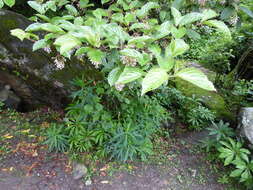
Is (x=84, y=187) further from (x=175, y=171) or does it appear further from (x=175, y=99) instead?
(x=175, y=99)

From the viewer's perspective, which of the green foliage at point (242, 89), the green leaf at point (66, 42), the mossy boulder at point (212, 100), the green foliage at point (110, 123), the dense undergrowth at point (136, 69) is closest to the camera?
the green leaf at point (66, 42)

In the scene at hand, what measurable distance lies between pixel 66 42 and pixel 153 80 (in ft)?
1.38

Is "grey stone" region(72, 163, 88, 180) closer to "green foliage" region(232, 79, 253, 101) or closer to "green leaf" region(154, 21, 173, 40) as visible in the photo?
"green leaf" region(154, 21, 173, 40)

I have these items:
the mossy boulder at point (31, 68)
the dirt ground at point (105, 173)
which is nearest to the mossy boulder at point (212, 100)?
the dirt ground at point (105, 173)

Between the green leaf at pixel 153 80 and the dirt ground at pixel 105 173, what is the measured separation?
2048mm

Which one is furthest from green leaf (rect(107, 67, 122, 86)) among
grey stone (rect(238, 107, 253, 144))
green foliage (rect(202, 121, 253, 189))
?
grey stone (rect(238, 107, 253, 144))

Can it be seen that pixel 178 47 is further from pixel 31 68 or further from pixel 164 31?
pixel 31 68

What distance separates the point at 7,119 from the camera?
3.29 metres

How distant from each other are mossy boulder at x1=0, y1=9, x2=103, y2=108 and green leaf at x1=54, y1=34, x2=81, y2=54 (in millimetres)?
2030

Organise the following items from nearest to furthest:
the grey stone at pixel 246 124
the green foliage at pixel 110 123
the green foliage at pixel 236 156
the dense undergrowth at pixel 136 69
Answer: the dense undergrowth at pixel 136 69, the green foliage at pixel 236 156, the green foliage at pixel 110 123, the grey stone at pixel 246 124

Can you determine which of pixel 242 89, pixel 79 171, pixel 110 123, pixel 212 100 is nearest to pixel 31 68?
pixel 110 123

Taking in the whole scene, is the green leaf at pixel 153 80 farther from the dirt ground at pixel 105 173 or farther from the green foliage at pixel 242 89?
the green foliage at pixel 242 89

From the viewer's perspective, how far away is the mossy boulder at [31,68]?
9.57 ft

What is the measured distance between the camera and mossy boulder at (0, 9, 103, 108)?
9.57ft
